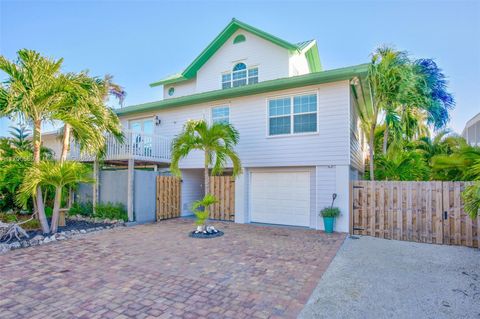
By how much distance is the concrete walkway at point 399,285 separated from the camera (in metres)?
3.77

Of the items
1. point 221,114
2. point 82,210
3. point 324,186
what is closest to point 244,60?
point 221,114

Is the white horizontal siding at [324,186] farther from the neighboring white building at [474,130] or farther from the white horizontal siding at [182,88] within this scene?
the white horizontal siding at [182,88]

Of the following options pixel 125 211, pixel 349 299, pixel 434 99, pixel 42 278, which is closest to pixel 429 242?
pixel 349 299

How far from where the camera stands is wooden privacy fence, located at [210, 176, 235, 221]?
11516mm

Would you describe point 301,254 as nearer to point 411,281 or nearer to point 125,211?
point 411,281

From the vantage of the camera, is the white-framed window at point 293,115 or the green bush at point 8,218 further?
the white-framed window at point 293,115

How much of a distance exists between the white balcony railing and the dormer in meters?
3.81

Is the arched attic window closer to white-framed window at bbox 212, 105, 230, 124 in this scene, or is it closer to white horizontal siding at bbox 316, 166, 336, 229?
white-framed window at bbox 212, 105, 230, 124

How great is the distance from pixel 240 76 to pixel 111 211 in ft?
27.4

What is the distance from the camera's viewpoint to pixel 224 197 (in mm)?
11664

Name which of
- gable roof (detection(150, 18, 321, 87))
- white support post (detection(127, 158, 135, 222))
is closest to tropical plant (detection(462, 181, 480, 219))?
gable roof (detection(150, 18, 321, 87))

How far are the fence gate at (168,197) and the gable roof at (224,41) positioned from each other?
6.02m

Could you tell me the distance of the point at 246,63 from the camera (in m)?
13.0

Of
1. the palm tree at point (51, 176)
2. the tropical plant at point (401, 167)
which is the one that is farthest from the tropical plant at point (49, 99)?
Answer: the tropical plant at point (401, 167)
